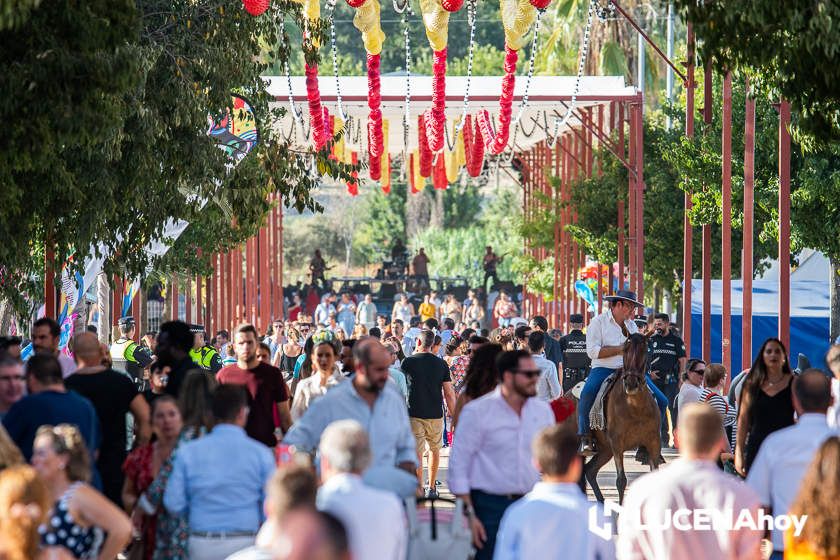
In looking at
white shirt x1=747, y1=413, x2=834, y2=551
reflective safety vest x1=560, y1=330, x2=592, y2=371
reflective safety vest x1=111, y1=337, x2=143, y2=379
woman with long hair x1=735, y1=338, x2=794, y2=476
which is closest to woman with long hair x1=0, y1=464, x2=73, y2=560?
white shirt x1=747, y1=413, x2=834, y2=551

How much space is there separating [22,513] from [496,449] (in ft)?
14.4

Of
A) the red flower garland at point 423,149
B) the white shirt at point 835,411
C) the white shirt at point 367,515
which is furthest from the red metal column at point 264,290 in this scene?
the white shirt at point 367,515

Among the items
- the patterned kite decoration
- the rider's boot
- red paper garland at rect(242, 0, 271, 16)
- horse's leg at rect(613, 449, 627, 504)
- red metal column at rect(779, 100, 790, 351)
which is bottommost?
horse's leg at rect(613, 449, 627, 504)

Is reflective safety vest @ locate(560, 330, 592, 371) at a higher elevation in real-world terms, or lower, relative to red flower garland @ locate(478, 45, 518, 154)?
lower

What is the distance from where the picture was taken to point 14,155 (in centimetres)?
Result: 1380

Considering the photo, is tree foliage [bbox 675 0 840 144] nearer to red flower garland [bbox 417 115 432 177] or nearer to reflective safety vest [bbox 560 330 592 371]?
reflective safety vest [bbox 560 330 592 371]

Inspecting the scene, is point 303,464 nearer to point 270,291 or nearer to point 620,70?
point 620,70

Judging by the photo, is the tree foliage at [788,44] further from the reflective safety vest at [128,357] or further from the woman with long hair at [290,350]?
the reflective safety vest at [128,357]

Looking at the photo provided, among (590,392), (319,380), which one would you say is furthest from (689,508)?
(590,392)

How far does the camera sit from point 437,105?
32406 millimetres

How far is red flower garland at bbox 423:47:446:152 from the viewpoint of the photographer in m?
28.5

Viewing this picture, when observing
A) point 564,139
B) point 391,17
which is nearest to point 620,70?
point 564,139

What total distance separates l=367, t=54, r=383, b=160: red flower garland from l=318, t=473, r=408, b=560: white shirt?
1974 centimetres

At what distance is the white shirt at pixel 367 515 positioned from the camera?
743 centimetres
